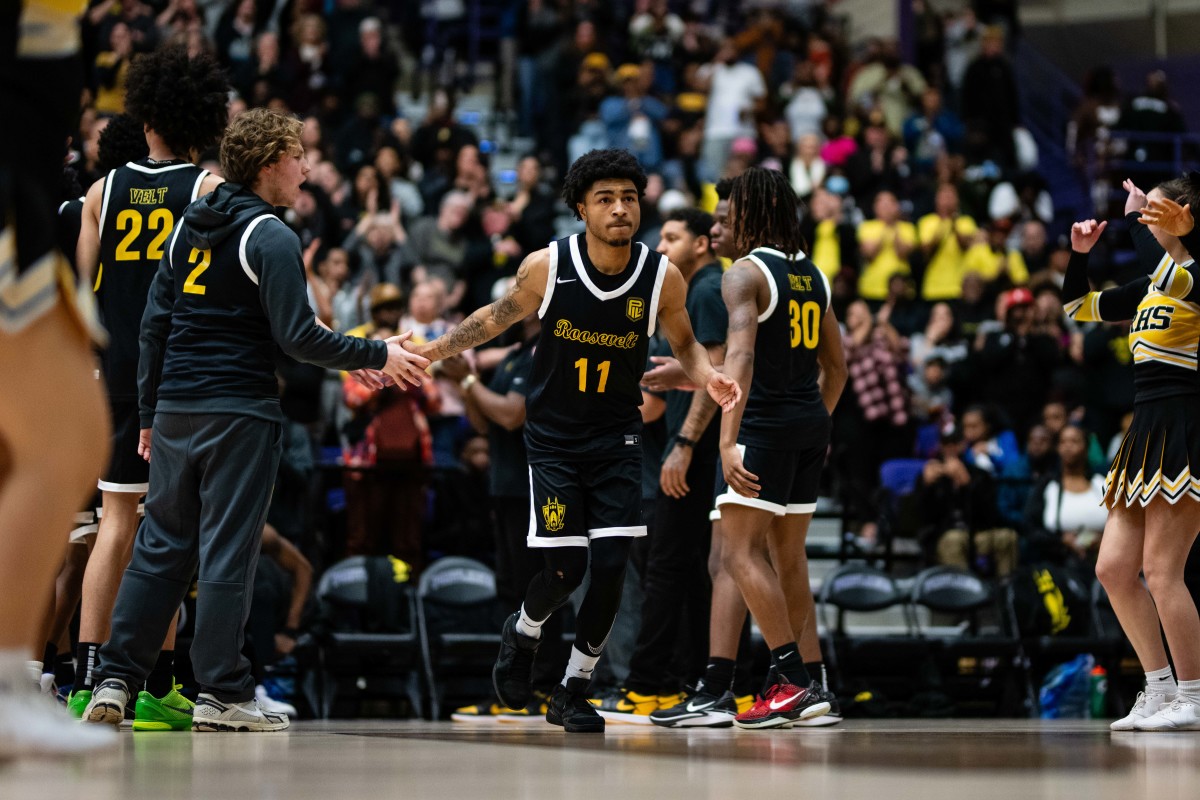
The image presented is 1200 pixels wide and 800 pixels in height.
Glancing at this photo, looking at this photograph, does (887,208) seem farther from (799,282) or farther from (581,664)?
(581,664)

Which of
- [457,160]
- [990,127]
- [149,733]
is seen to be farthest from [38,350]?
[990,127]

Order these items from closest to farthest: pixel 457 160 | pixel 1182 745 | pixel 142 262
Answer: pixel 1182 745, pixel 142 262, pixel 457 160

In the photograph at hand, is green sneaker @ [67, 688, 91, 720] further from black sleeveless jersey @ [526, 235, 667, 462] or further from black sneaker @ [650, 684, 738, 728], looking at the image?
black sneaker @ [650, 684, 738, 728]

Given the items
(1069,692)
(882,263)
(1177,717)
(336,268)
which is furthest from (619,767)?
(882,263)

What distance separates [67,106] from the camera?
3779 millimetres

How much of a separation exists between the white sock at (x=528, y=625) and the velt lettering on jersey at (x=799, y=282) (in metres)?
1.98

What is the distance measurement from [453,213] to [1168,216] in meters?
8.14

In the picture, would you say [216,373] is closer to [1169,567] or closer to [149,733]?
[149,733]

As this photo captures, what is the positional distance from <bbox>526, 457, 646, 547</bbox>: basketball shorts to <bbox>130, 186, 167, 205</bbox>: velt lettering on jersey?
6.33ft

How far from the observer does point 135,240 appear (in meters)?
Answer: 6.55

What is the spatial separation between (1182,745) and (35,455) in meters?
4.10

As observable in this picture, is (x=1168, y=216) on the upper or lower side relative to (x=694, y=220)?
lower

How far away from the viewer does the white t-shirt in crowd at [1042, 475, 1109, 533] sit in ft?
38.2

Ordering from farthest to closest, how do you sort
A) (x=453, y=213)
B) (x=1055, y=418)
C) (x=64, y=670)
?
(x=453, y=213)
(x=1055, y=418)
(x=64, y=670)
